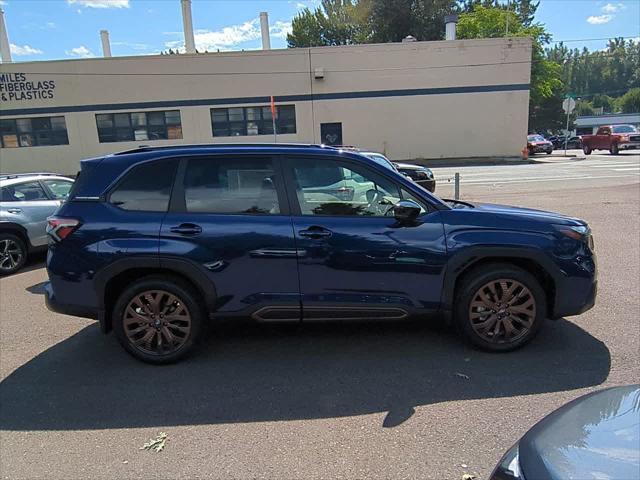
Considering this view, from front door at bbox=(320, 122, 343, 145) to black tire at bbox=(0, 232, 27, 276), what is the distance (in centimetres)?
2245

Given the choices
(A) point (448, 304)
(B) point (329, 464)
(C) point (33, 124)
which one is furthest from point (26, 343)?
(C) point (33, 124)

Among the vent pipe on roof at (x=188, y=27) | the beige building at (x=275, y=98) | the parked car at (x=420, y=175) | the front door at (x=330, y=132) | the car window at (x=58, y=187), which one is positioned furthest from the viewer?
the vent pipe on roof at (x=188, y=27)

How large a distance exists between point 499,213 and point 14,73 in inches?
1243

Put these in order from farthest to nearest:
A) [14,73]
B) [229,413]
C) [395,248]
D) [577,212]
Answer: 1. [14,73]
2. [577,212]
3. [395,248]
4. [229,413]

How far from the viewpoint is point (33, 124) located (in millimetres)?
27938

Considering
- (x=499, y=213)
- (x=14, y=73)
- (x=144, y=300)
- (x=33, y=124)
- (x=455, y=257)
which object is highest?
(x=14, y=73)

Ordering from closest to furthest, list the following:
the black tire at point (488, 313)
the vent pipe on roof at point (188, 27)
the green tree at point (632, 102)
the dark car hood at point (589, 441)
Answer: the dark car hood at point (589, 441)
the black tire at point (488, 313)
the vent pipe on roof at point (188, 27)
the green tree at point (632, 102)

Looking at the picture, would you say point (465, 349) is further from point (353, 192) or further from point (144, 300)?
point (144, 300)

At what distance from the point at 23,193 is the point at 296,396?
22.4 feet

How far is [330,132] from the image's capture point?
28.4m

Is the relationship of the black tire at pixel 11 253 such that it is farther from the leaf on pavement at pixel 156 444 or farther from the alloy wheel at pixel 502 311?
the alloy wheel at pixel 502 311

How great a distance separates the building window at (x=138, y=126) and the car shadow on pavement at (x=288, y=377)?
25809mm

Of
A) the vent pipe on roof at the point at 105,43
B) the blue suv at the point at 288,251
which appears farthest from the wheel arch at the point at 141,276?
the vent pipe on roof at the point at 105,43

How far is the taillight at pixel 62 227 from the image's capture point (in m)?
3.76
